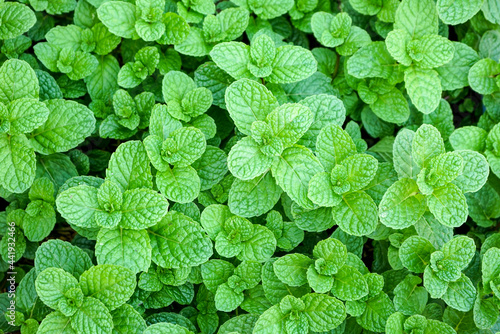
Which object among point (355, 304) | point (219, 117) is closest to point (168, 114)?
point (219, 117)

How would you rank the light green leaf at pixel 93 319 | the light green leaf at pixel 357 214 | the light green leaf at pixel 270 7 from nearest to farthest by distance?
the light green leaf at pixel 93 319, the light green leaf at pixel 357 214, the light green leaf at pixel 270 7

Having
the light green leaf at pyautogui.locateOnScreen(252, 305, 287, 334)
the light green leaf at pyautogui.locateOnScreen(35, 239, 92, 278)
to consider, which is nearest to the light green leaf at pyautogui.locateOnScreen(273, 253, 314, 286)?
the light green leaf at pyautogui.locateOnScreen(252, 305, 287, 334)

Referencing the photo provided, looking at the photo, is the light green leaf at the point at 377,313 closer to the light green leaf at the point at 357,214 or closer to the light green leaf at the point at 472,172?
the light green leaf at the point at 357,214

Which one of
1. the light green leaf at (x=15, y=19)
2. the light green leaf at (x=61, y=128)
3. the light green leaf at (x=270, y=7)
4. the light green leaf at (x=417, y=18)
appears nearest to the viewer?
the light green leaf at (x=61, y=128)

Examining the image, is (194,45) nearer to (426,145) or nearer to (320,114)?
(320,114)

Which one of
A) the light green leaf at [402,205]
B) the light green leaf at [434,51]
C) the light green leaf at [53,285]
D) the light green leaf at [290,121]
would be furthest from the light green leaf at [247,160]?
the light green leaf at [434,51]

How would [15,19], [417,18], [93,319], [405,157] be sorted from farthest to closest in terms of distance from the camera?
[417,18] → [15,19] → [405,157] → [93,319]

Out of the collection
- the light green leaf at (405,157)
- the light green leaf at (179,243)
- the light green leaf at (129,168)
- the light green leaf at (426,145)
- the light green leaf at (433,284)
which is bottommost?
the light green leaf at (433,284)

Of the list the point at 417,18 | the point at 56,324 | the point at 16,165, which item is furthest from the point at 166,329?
the point at 417,18
